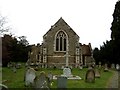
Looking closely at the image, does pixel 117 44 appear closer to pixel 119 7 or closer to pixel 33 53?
pixel 119 7

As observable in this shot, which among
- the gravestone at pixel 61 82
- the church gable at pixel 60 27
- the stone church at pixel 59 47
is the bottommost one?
the gravestone at pixel 61 82

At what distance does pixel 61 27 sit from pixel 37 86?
4214 cm

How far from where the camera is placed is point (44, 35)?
58.2 meters

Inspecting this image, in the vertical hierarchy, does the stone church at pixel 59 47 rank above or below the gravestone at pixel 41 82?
above

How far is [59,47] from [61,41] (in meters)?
1.20

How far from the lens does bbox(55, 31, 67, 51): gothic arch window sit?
189 feet

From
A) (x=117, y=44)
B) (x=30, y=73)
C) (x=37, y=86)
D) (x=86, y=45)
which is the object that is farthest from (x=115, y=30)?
(x=37, y=86)

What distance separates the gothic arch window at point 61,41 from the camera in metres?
57.8

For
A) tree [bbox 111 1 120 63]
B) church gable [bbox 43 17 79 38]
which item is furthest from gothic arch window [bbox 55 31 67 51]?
tree [bbox 111 1 120 63]

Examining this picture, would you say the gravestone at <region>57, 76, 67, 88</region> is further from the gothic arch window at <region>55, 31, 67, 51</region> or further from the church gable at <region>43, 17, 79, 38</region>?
the church gable at <region>43, 17, 79, 38</region>

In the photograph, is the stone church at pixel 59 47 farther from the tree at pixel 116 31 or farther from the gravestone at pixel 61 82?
the gravestone at pixel 61 82

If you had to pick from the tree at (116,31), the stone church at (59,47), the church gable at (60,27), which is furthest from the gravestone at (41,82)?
the church gable at (60,27)

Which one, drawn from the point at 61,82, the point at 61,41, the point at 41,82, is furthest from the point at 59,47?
the point at 41,82

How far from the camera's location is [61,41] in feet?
190
